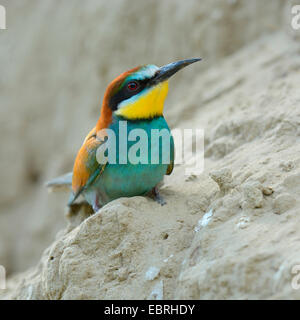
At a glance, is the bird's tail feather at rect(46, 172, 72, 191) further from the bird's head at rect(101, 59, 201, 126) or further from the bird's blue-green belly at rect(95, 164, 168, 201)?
the bird's head at rect(101, 59, 201, 126)

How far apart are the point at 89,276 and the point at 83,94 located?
3.35 metres

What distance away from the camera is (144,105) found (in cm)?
265

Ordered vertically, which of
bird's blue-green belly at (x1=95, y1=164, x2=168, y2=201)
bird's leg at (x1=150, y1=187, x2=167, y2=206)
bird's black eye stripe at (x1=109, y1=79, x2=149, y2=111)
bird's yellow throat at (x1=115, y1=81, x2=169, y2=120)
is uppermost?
bird's black eye stripe at (x1=109, y1=79, x2=149, y2=111)

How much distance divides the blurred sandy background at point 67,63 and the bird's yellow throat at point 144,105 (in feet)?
4.58

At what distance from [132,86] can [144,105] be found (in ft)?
0.40

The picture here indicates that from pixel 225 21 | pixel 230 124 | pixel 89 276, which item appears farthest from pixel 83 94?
pixel 89 276

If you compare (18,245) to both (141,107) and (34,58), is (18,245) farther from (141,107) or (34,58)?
(141,107)

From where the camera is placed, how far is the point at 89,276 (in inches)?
84.0

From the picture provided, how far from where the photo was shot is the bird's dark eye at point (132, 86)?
266 centimetres

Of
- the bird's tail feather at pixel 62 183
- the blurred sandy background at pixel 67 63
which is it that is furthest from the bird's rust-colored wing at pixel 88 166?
the blurred sandy background at pixel 67 63

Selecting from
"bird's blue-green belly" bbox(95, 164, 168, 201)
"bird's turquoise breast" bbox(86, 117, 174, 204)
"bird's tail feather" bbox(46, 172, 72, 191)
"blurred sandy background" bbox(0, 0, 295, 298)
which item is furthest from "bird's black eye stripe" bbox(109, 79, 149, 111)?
"blurred sandy background" bbox(0, 0, 295, 298)

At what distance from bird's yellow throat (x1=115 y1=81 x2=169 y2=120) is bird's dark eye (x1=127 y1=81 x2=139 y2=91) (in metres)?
0.05

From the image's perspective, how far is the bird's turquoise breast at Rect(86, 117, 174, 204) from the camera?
2564 mm

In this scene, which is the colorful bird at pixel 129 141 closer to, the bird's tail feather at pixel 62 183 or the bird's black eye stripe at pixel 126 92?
the bird's black eye stripe at pixel 126 92
